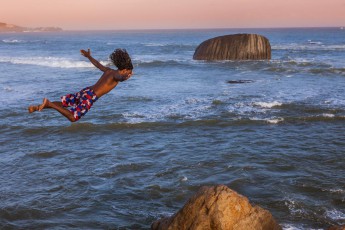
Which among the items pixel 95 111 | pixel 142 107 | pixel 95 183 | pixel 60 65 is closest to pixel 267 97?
pixel 142 107

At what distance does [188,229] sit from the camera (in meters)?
7.22

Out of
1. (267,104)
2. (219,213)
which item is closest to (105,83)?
(219,213)

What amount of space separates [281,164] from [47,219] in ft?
22.7

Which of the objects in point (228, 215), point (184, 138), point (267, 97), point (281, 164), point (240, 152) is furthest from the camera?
point (267, 97)

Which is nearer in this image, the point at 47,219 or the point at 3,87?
the point at 47,219

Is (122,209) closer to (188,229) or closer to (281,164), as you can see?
(188,229)

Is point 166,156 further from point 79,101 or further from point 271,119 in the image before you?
point 271,119

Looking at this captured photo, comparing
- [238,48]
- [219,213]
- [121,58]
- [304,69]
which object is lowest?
[304,69]

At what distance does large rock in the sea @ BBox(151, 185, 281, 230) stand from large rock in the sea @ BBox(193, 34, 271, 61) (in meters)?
43.3

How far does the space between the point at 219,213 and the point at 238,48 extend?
44.2m

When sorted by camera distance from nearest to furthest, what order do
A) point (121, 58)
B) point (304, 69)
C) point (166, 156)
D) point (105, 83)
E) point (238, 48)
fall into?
point (121, 58) → point (105, 83) → point (166, 156) → point (304, 69) → point (238, 48)

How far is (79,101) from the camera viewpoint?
7.83 meters

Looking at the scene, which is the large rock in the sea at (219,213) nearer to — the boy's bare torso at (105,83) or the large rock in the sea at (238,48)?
the boy's bare torso at (105,83)

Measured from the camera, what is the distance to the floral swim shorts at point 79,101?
7.77 meters
